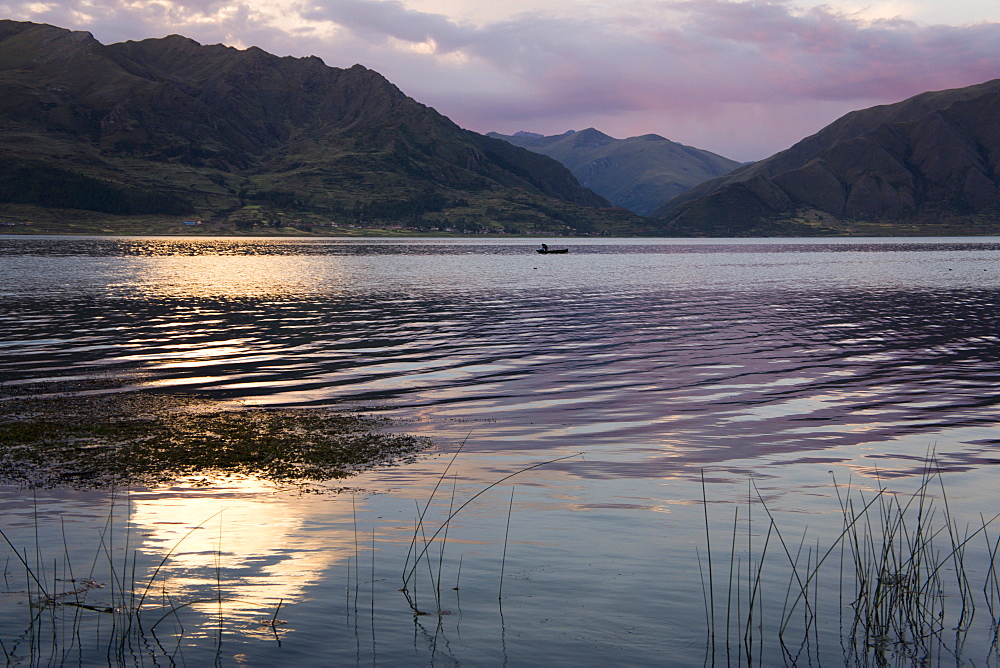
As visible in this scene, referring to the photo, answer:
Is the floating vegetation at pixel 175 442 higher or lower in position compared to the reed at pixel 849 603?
higher

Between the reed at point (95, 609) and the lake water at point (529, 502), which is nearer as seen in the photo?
the reed at point (95, 609)

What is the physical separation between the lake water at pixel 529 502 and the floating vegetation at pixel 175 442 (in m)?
1.21

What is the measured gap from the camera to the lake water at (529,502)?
39.6 ft

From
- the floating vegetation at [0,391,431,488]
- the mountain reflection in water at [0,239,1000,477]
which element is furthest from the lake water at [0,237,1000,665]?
the floating vegetation at [0,391,431,488]

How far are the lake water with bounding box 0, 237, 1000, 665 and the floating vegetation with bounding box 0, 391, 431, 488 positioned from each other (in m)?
1.21

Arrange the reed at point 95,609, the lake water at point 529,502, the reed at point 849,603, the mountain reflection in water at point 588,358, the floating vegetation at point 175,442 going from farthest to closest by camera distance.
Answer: the mountain reflection in water at point 588,358 → the floating vegetation at point 175,442 → the lake water at point 529,502 → the reed at point 849,603 → the reed at point 95,609

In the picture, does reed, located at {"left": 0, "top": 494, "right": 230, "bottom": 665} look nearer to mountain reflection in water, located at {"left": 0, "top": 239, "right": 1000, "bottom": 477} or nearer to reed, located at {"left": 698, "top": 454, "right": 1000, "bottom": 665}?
reed, located at {"left": 698, "top": 454, "right": 1000, "bottom": 665}

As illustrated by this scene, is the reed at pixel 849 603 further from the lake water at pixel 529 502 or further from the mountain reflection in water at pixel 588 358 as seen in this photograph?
the mountain reflection in water at pixel 588 358

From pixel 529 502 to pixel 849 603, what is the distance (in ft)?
24.9

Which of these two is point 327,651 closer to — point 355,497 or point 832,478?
point 355,497

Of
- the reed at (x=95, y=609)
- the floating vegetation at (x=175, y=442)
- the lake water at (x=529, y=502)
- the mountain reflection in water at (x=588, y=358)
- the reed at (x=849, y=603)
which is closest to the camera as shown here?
the reed at (x=95, y=609)

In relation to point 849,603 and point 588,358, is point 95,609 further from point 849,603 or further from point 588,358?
point 588,358

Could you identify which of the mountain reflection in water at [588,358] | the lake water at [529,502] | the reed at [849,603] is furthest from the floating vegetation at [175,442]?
the reed at [849,603]

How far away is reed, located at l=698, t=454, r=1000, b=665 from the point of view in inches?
463
